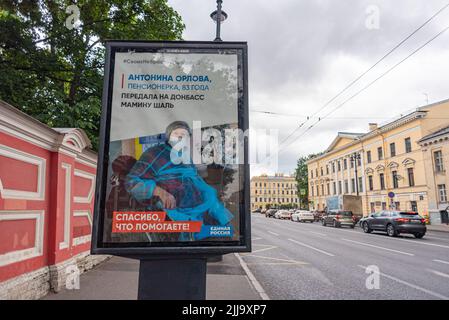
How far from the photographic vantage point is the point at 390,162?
37188 mm

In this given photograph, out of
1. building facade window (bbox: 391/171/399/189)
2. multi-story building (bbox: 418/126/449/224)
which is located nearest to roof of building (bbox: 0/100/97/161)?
multi-story building (bbox: 418/126/449/224)

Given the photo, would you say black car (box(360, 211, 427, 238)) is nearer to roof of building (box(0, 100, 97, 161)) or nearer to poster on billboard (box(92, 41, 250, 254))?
roof of building (box(0, 100, 97, 161))

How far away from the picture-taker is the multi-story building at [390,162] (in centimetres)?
3189

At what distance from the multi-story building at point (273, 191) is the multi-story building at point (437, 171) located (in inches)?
3264

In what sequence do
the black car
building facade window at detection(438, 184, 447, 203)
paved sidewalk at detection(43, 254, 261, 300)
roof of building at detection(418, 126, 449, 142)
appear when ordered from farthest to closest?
building facade window at detection(438, 184, 447, 203) < roof of building at detection(418, 126, 449, 142) < the black car < paved sidewalk at detection(43, 254, 261, 300)

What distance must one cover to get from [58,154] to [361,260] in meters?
8.87

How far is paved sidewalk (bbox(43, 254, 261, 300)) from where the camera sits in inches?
210

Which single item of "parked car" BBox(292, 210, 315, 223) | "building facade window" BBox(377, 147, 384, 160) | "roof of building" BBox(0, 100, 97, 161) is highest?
"building facade window" BBox(377, 147, 384, 160)

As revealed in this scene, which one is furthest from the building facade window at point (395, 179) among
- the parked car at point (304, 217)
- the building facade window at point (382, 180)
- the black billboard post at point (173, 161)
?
the black billboard post at point (173, 161)

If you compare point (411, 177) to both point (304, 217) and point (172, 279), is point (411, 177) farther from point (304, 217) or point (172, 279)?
point (172, 279)

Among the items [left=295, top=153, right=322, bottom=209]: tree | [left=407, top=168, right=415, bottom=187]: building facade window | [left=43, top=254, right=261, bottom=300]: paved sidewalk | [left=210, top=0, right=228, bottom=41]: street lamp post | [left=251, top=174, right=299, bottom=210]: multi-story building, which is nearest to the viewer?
[left=43, top=254, right=261, bottom=300]: paved sidewalk

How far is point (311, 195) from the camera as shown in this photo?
63.6 m
